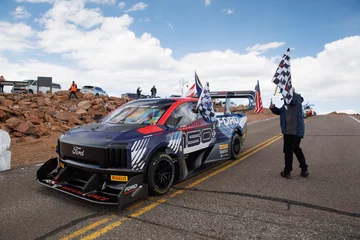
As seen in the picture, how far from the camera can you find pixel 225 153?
6.41m

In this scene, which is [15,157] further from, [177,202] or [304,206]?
[304,206]

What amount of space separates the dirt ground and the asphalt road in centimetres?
167

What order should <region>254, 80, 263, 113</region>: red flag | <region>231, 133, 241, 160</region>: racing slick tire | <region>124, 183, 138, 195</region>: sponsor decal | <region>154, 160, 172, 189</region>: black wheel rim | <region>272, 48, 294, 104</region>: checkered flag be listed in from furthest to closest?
<region>254, 80, 263, 113</region>: red flag
<region>231, 133, 241, 160</region>: racing slick tire
<region>272, 48, 294, 104</region>: checkered flag
<region>154, 160, 172, 189</region>: black wheel rim
<region>124, 183, 138, 195</region>: sponsor decal

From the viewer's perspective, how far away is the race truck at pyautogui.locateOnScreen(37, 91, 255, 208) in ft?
12.2

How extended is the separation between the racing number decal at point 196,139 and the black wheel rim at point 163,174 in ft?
2.16

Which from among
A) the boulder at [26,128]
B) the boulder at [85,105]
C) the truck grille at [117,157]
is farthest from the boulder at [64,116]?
the truck grille at [117,157]

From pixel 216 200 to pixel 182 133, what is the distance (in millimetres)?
1381

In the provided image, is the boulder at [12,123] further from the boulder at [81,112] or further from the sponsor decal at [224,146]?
the sponsor decal at [224,146]

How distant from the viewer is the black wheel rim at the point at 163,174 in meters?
4.17

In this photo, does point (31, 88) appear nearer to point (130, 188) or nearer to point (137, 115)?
point (137, 115)

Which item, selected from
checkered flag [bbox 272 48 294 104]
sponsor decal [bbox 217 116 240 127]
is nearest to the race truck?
sponsor decal [bbox 217 116 240 127]

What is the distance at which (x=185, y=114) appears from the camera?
205 inches

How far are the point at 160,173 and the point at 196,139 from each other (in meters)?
1.34

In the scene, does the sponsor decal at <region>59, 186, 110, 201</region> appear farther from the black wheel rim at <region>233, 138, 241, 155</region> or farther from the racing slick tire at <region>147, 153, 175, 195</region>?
the black wheel rim at <region>233, 138, 241, 155</region>
